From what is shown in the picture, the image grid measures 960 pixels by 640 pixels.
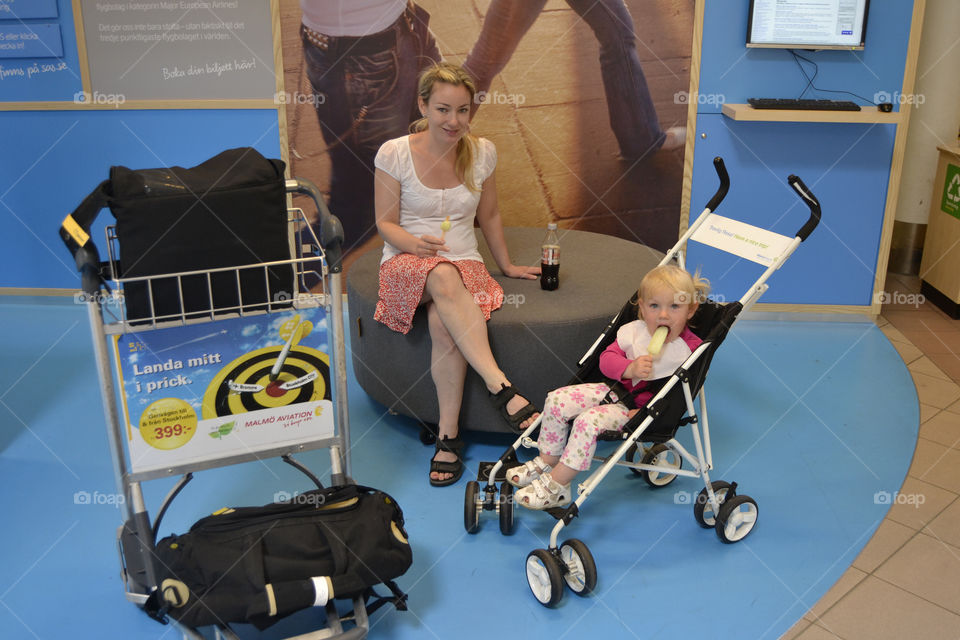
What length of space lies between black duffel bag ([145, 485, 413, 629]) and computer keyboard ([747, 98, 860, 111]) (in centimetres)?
258

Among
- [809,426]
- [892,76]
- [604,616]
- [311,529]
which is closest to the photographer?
[311,529]

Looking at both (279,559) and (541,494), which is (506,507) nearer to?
(541,494)

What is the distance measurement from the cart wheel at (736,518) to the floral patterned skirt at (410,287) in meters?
0.97

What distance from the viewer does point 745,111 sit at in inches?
148

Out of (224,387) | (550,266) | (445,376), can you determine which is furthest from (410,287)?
(224,387)

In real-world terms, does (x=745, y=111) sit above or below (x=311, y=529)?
above

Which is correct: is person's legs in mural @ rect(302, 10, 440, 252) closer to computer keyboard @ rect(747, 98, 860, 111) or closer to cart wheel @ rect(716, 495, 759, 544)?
computer keyboard @ rect(747, 98, 860, 111)

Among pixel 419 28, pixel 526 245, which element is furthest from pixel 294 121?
pixel 526 245

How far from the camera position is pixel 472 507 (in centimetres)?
258

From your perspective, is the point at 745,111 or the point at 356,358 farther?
the point at 745,111

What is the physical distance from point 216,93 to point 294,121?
382mm

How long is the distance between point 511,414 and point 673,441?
1.69 ft

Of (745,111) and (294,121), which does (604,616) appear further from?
(294,121)

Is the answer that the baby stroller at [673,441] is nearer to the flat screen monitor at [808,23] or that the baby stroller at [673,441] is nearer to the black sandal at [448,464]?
the black sandal at [448,464]
